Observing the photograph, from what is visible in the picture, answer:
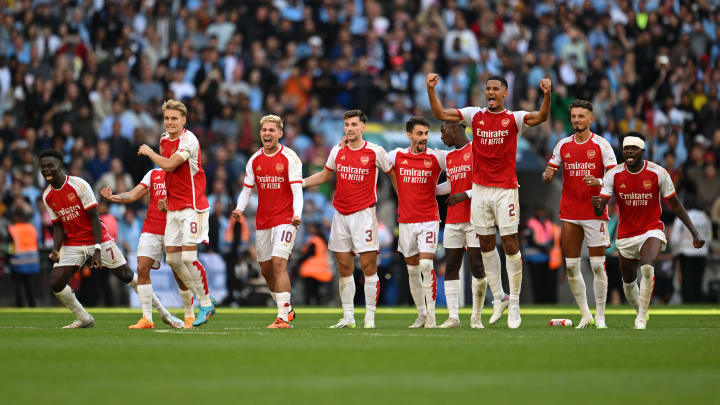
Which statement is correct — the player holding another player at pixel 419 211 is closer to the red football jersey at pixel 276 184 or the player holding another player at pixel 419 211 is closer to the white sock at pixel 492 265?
the white sock at pixel 492 265

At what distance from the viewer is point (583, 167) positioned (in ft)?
49.9

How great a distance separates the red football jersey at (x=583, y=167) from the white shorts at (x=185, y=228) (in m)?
4.47

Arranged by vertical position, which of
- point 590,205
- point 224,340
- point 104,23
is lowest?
point 224,340

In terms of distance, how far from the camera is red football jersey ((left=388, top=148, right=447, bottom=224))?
15.6 metres

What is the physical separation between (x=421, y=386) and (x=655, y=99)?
23.5 meters

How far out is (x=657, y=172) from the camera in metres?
15.1

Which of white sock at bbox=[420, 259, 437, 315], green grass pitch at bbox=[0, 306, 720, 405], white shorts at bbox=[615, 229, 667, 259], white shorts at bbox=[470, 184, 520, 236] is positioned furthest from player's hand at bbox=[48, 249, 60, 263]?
white shorts at bbox=[615, 229, 667, 259]

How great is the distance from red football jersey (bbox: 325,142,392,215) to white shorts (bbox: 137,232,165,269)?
2.49 meters

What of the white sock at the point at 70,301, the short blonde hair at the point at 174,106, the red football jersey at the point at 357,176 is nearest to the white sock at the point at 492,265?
the red football jersey at the point at 357,176

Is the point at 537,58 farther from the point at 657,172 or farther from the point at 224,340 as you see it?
the point at 224,340

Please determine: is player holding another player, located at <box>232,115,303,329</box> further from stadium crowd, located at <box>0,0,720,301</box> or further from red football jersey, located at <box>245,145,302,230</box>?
stadium crowd, located at <box>0,0,720,301</box>

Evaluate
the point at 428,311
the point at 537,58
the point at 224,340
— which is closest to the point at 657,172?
the point at 428,311

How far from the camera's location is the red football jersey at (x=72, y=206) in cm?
1556

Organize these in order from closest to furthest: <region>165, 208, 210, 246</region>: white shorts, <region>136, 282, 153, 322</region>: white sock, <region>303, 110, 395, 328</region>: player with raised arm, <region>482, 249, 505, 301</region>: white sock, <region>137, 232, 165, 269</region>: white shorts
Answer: <region>482, 249, 505, 301</region>: white sock → <region>165, 208, 210, 246</region>: white shorts → <region>303, 110, 395, 328</region>: player with raised arm → <region>136, 282, 153, 322</region>: white sock → <region>137, 232, 165, 269</region>: white shorts
